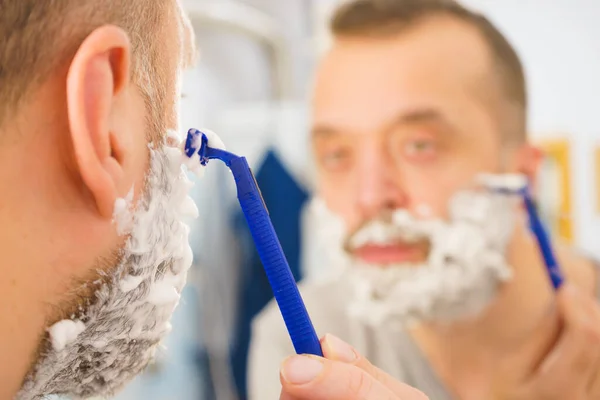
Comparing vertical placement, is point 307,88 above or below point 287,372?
above

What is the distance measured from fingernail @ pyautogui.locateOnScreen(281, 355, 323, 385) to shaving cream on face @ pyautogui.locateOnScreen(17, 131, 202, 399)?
85 millimetres

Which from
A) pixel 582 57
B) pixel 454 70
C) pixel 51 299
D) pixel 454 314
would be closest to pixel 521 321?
pixel 454 314

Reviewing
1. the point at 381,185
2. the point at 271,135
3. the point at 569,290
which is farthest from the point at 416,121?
the point at 271,135

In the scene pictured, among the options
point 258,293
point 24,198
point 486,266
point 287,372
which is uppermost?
point 24,198

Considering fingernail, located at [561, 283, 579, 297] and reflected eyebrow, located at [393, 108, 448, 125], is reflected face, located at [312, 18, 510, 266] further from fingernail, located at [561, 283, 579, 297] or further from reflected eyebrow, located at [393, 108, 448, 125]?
fingernail, located at [561, 283, 579, 297]

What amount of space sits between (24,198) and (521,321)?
0.74m

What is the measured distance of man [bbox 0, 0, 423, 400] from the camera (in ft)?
0.87

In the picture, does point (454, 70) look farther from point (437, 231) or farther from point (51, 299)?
point (51, 299)

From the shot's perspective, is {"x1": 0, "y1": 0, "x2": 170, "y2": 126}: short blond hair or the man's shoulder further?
the man's shoulder

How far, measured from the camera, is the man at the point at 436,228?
0.78m

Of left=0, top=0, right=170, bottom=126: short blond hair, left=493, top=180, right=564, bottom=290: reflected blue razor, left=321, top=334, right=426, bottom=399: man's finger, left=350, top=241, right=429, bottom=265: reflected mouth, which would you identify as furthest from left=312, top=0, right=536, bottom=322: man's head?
left=0, top=0, right=170, bottom=126: short blond hair

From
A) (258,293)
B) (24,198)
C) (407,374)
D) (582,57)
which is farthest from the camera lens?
(258,293)

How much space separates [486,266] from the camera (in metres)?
0.79

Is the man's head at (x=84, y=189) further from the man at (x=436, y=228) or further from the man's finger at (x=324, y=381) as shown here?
the man at (x=436, y=228)
